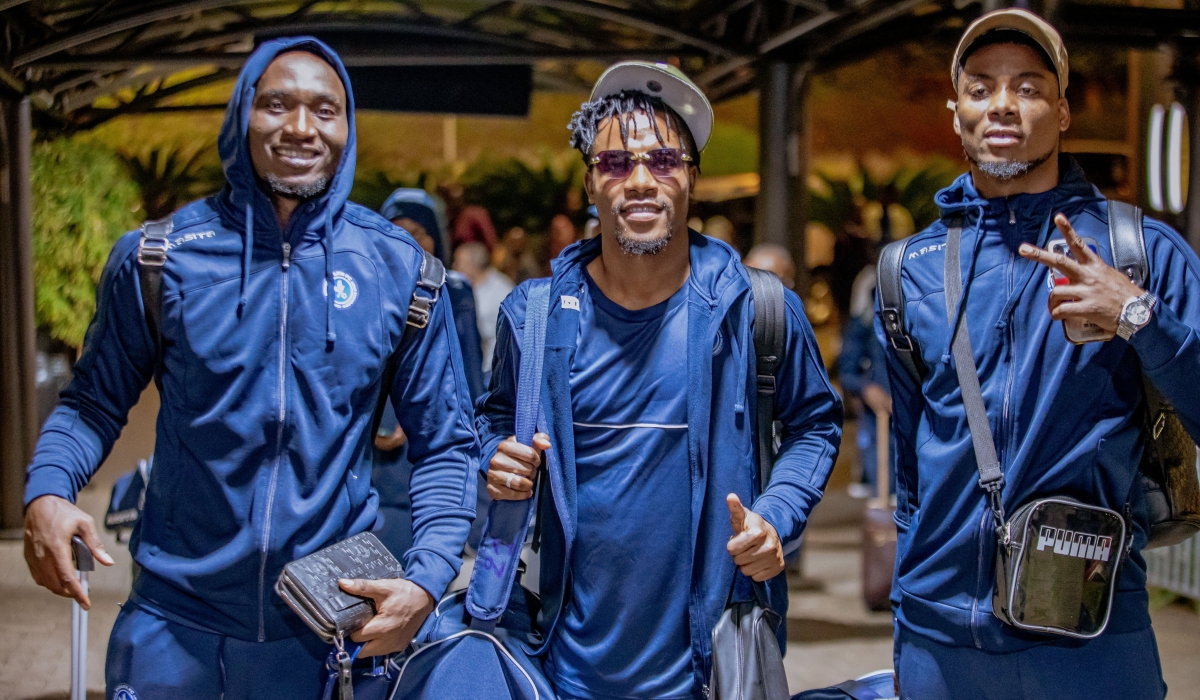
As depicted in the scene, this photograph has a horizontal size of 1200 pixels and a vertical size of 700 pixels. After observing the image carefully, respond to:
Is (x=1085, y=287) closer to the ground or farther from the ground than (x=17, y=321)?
farther from the ground

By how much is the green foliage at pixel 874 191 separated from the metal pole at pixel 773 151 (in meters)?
5.52

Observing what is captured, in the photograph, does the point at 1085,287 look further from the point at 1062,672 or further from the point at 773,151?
the point at 773,151

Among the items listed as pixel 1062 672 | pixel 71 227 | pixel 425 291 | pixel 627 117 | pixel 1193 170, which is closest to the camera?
pixel 1062 672

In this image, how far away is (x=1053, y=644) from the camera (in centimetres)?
250

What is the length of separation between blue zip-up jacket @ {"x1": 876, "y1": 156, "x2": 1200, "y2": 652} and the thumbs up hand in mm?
439

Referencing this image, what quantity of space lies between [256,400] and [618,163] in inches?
40.5

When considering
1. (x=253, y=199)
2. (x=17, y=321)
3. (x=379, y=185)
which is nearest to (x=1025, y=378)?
(x=253, y=199)

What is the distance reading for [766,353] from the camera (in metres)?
2.66

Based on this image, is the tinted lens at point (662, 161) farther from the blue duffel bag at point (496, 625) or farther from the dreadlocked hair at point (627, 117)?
the blue duffel bag at point (496, 625)

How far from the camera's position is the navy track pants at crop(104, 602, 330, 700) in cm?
234

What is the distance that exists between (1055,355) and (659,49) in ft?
26.0

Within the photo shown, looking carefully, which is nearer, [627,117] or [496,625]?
[496,625]

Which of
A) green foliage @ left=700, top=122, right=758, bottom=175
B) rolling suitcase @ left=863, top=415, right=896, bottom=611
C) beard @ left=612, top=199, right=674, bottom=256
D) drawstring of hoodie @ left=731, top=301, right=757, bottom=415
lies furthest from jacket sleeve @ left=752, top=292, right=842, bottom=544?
green foliage @ left=700, top=122, right=758, bottom=175

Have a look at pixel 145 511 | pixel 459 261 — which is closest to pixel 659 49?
pixel 459 261
